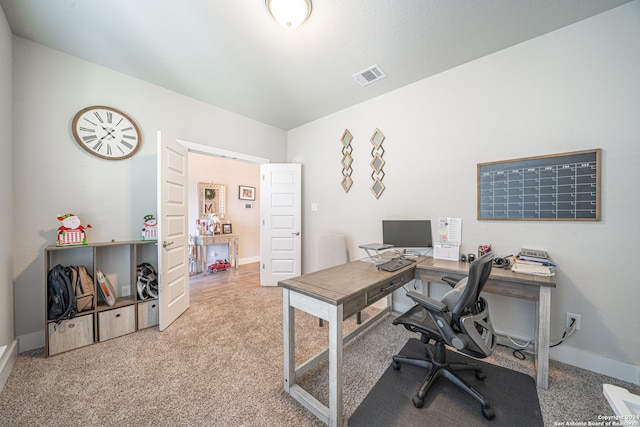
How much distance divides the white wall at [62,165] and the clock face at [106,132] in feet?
0.21

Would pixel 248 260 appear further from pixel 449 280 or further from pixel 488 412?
pixel 488 412

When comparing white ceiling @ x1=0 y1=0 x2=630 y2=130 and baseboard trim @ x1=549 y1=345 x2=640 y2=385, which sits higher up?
white ceiling @ x1=0 y1=0 x2=630 y2=130

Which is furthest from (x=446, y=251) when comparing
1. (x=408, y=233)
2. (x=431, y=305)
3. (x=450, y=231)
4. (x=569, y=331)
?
(x=431, y=305)

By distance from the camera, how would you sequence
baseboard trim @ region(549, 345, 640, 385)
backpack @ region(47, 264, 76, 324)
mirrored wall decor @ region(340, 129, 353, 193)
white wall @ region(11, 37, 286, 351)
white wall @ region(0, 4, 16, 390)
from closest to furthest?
baseboard trim @ region(549, 345, 640, 385) → white wall @ region(0, 4, 16, 390) → backpack @ region(47, 264, 76, 324) → white wall @ region(11, 37, 286, 351) → mirrored wall decor @ region(340, 129, 353, 193)

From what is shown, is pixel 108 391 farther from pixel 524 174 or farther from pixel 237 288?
pixel 524 174

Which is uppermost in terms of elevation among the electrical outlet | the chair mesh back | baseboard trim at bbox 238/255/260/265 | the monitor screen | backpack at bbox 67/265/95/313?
the monitor screen

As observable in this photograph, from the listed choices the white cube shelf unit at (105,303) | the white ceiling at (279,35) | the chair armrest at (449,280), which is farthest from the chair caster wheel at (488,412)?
the white cube shelf unit at (105,303)

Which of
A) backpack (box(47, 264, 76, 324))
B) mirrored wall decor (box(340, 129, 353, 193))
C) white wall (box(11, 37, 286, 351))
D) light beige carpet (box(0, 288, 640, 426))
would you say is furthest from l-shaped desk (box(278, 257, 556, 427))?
white wall (box(11, 37, 286, 351))

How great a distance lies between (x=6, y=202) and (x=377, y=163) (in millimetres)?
3610

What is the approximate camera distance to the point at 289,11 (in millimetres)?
1680

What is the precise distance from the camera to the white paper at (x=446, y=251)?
233 centimetres

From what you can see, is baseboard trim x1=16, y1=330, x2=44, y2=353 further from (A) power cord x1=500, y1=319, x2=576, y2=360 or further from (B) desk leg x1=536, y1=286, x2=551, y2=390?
(A) power cord x1=500, y1=319, x2=576, y2=360

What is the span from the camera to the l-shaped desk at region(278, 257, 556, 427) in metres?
1.32

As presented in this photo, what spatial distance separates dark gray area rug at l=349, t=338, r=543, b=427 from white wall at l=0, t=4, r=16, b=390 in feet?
8.98
